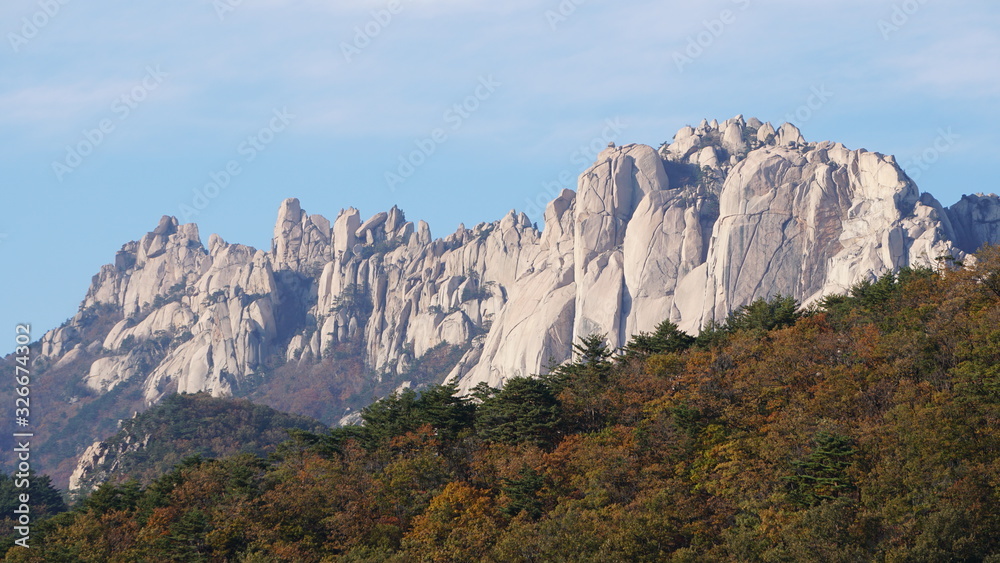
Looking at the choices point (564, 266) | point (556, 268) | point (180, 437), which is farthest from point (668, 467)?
point (556, 268)

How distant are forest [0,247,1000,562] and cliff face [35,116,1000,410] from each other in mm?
51996

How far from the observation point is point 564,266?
13525 cm

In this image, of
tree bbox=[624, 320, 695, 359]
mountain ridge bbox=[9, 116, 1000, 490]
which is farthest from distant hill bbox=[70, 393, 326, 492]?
tree bbox=[624, 320, 695, 359]

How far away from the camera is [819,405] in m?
45.1

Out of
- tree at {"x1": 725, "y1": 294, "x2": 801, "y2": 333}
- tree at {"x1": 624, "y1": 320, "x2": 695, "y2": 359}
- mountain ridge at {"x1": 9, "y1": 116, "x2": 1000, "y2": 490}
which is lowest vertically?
tree at {"x1": 624, "y1": 320, "x2": 695, "y2": 359}

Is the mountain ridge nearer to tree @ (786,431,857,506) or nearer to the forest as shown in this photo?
the forest

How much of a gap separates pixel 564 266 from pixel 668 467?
89793 millimetres

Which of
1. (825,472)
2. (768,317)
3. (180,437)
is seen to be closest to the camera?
(825,472)

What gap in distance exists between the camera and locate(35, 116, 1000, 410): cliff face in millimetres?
115500

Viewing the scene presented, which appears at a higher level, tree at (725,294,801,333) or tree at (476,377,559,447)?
tree at (725,294,801,333)

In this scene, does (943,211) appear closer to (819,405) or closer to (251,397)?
(819,405)

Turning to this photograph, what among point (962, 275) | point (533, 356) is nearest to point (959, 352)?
point (962, 275)

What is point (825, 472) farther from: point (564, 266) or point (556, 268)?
point (556, 268)

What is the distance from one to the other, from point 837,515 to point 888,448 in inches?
193
